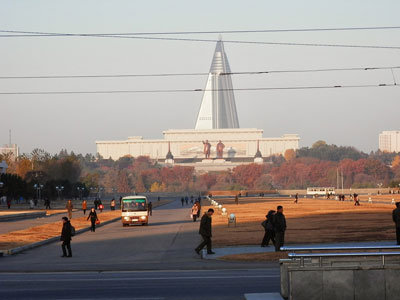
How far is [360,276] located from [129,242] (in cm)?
2769

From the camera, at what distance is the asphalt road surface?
68.5 ft

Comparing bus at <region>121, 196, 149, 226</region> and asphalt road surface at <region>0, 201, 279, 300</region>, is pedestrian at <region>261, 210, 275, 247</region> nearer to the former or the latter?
asphalt road surface at <region>0, 201, 279, 300</region>

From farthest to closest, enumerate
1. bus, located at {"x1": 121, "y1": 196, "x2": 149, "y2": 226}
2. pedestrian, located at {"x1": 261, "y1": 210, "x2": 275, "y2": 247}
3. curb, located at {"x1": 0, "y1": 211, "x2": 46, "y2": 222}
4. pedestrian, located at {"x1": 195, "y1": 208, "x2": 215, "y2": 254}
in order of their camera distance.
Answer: curb, located at {"x1": 0, "y1": 211, "x2": 46, "y2": 222} < bus, located at {"x1": 121, "y1": 196, "x2": 149, "y2": 226} < pedestrian, located at {"x1": 261, "y1": 210, "x2": 275, "y2": 247} < pedestrian, located at {"x1": 195, "y1": 208, "x2": 215, "y2": 254}

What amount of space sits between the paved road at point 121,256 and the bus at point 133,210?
10042 mm

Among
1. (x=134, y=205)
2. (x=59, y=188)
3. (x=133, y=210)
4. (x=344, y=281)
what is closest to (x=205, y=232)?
(x=344, y=281)

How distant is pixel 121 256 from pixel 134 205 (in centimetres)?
2647

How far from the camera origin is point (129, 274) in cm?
2647

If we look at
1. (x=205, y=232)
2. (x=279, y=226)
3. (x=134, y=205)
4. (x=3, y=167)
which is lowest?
(x=205, y=232)

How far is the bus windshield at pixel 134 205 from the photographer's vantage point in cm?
6057

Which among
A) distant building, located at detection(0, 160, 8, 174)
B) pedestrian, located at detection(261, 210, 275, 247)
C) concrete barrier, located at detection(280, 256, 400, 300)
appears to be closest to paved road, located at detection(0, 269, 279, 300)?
concrete barrier, located at detection(280, 256, 400, 300)

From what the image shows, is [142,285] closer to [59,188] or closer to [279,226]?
[279,226]

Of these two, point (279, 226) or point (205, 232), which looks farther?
point (205, 232)

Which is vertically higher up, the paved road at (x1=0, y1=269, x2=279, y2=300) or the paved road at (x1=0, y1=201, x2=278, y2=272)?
the paved road at (x1=0, y1=269, x2=279, y2=300)

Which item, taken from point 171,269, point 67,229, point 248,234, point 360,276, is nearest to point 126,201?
point 248,234
